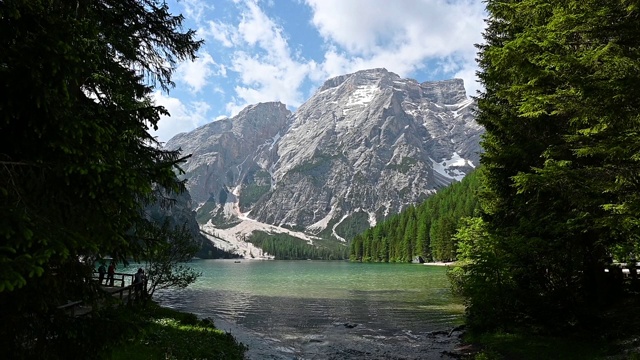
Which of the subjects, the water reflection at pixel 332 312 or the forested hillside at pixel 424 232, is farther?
the forested hillside at pixel 424 232

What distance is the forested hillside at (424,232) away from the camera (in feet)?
433

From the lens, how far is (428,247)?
476 ft

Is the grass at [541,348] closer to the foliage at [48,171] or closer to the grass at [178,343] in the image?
the grass at [178,343]

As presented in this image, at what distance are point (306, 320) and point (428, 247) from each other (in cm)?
11957

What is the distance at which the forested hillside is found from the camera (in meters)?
132

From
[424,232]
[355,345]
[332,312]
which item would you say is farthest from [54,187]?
[424,232]

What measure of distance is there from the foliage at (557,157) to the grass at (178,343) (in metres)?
11.2

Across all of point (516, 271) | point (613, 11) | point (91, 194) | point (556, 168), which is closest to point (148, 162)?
point (91, 194)

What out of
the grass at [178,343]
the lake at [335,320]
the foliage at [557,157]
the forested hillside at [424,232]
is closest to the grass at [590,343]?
the foliage at [557,157]

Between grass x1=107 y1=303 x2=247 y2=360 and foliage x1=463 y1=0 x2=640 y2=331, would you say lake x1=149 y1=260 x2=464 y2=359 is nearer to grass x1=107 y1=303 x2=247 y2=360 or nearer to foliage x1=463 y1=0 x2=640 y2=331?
grass x1=107 y1=303 x2=247 y2=360

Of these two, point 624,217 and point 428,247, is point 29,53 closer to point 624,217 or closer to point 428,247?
point 624,217

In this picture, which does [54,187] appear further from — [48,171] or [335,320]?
[335,320]

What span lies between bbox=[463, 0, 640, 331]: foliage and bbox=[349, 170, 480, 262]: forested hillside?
104 m

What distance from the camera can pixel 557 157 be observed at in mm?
16156
